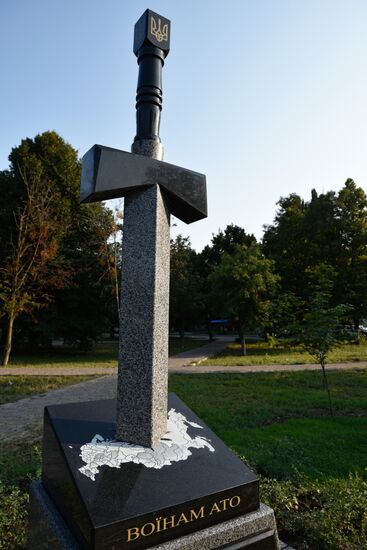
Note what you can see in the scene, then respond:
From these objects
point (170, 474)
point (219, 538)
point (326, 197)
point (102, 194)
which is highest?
point (326, 197)

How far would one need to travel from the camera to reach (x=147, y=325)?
320 centimetres

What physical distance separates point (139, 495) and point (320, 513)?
1994 millimetres

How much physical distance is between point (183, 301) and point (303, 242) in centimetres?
1043

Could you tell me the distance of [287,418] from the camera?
25.2 ft

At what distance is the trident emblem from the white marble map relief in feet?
12.3

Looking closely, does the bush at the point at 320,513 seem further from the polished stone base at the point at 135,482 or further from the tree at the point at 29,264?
the tree at the point at 29,264

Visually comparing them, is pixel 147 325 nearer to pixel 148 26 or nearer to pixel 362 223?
pixel 148 26

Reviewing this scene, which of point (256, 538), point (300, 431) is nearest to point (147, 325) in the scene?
point (256, 538)

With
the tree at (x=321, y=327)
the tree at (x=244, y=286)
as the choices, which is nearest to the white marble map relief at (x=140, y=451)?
the tree at (x=321, y=327)

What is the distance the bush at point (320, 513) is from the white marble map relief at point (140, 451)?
1.19 m

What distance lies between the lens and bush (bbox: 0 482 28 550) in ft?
10.9

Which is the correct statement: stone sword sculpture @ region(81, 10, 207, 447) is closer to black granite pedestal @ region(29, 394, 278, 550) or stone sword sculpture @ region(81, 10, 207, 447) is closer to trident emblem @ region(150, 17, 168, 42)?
trident emblem @ region(150, 17, 168, 42)

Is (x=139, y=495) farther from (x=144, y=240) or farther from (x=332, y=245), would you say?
(x=332, y=245)

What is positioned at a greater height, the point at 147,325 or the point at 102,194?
the point at 102,194
